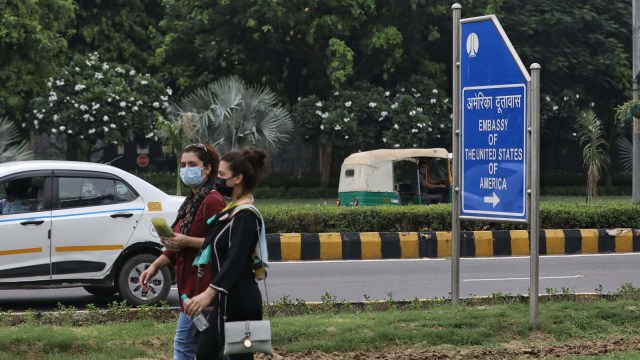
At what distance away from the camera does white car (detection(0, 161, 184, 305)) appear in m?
10.6

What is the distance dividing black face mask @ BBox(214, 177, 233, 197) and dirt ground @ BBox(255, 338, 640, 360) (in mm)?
2166

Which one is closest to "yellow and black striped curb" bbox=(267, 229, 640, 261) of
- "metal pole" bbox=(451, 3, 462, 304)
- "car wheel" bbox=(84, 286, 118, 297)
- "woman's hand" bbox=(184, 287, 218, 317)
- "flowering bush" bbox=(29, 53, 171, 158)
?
"car wheel" bbox=(84, 286, 118, 297)

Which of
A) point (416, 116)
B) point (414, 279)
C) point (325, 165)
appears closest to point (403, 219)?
point (414, 279)

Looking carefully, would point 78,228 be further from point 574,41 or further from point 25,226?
point 574,41

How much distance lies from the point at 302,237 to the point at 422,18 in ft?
63.1

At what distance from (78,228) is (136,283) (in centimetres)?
80

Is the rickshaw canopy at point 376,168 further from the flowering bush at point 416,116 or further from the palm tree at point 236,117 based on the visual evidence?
the flowering bush at point 416,116

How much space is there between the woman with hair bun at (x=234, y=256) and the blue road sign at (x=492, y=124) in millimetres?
4039

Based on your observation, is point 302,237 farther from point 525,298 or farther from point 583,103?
point 583,103

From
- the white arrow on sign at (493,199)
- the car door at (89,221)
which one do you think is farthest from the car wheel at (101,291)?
the white arrow on sign at (493,199)

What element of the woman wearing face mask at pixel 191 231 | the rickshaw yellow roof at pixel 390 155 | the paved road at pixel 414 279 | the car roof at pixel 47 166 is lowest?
the paved road at pixel 414 279

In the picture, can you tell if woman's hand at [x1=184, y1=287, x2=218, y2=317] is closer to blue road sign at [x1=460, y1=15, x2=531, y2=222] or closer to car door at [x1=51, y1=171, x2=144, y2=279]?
blue road sign at [x1=460, y1=15, x2=531, y2=222]

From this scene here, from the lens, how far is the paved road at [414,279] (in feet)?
39.4

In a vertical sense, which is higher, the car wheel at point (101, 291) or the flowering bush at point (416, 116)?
the flowering bush at point (416, 116)
